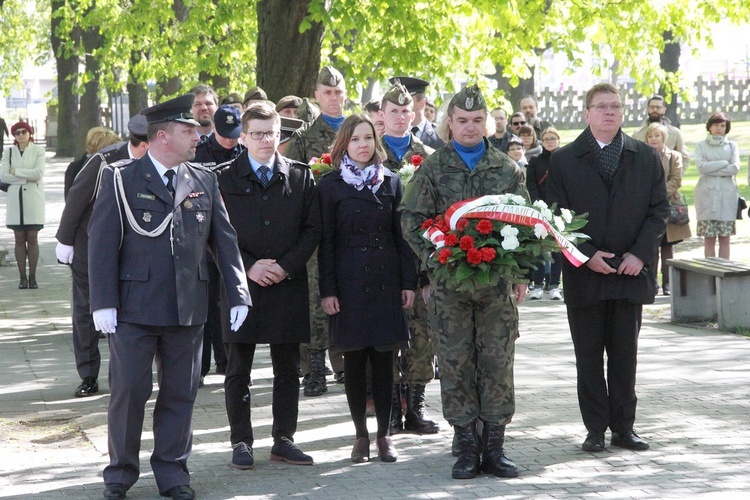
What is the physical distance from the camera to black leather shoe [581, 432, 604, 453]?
7312mm

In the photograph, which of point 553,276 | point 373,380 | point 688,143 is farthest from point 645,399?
point 688,143

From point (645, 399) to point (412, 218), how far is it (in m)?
2.86

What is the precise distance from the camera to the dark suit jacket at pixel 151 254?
6.30 metres

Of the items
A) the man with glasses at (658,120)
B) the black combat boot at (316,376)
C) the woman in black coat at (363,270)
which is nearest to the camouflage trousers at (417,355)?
the woman in black coat at (363,270)

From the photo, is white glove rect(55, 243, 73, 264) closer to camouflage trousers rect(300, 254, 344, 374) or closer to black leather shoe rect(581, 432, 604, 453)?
camouflage trousers rect(300, 254, 344, 374)

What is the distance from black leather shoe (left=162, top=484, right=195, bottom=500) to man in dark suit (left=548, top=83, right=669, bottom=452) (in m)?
2.45

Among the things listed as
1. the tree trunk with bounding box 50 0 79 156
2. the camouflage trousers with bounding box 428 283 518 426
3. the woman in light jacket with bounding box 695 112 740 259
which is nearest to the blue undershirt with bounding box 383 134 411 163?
the camouflage trousers with bounding box 428 283 518 426

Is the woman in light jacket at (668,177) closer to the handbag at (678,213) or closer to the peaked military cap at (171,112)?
the handbag at (678,213)

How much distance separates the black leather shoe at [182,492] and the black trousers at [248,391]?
2.51 ft

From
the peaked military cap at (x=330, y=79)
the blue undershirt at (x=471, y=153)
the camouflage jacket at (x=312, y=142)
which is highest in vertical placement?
the peaked military cap at (x=330, y=79)

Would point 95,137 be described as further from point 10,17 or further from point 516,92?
point 10,17

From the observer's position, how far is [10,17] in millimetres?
45062

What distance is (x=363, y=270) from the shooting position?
7.28m

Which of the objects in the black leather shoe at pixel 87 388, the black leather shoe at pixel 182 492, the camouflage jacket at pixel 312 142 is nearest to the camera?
the black leather shoe at pixel 182 492
